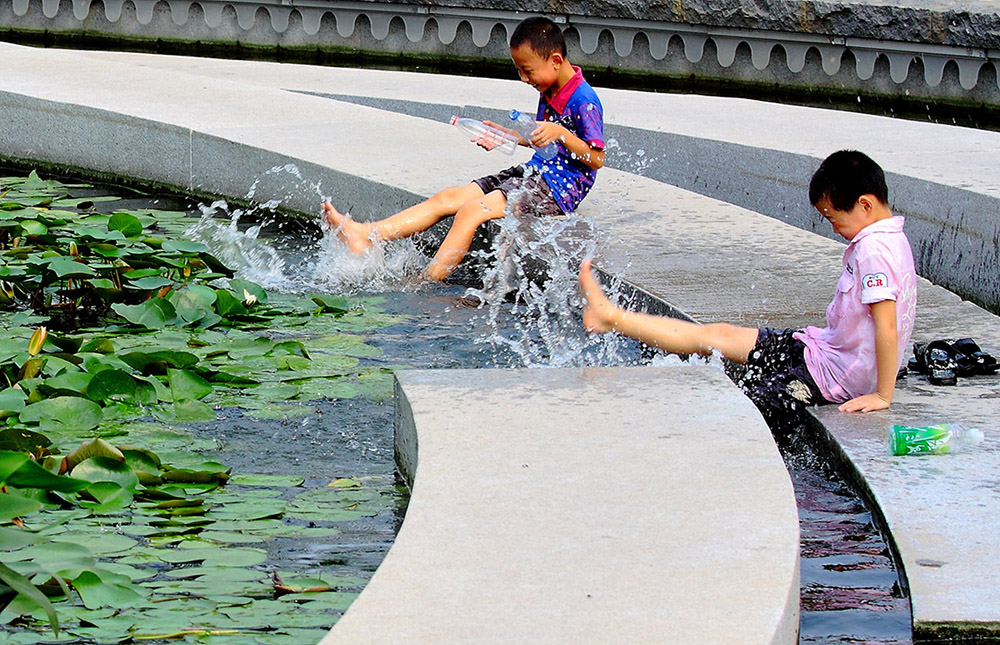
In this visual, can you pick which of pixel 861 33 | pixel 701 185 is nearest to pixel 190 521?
pixel 701 185

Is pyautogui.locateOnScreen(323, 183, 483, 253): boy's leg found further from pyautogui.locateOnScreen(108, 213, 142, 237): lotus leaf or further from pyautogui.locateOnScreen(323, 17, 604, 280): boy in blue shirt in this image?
pyautogui.locateOnScreen(108, 213, 142, 237): lotus leaf

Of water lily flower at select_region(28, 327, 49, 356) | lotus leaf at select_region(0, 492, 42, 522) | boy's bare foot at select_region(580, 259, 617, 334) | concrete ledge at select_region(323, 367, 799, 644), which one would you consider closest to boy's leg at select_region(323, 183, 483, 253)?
boy's bare foot at select_region(580, 259, 617, 334)

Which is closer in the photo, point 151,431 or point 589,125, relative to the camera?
point 151,431

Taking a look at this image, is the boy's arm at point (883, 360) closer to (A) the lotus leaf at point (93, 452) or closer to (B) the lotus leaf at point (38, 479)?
(A) the lotus leaf at point (93, 452)

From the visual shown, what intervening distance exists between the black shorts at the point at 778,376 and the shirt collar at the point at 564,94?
1.78 m

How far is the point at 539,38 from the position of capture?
18.1ft

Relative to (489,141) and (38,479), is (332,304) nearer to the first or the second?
(489,141)

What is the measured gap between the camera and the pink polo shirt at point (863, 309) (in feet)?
12.7

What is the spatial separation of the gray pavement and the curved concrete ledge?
312 cm

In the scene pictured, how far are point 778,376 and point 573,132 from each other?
1.96 meters

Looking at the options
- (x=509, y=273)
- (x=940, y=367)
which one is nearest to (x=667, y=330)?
(x=940, y=367)

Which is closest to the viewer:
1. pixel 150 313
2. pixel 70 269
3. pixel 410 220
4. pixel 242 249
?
pixel 150 313

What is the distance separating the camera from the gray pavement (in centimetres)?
317

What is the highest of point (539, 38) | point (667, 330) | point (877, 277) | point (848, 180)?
point (539, 38)
